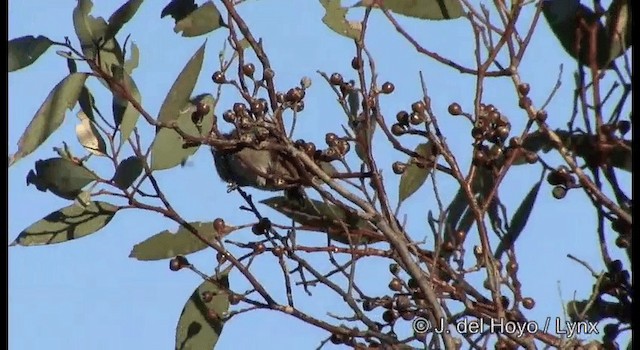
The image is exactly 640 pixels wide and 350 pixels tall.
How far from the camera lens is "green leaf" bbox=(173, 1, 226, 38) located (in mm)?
1866

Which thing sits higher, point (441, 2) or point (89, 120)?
point (441, 2)

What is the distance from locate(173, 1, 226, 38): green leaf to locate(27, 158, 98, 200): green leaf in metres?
0.30

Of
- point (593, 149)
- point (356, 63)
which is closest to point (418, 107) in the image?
point (356, 63)

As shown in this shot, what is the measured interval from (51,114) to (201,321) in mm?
404

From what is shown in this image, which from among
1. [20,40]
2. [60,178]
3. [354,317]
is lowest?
[354,317]

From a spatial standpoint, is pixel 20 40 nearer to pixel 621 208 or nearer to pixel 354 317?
pixel 354 317

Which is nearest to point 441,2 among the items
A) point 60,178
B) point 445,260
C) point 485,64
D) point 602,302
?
point 485,64

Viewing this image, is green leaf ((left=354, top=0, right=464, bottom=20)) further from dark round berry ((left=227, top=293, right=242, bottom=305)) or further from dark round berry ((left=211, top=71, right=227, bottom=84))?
dark round berry ((left=227, top=293, right=242, bottom=305))

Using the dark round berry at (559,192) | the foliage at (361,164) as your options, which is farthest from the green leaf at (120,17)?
the dark round berry at (559,192)

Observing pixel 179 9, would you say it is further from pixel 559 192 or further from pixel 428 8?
pixel 559 192

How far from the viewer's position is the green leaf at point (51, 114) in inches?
66.9

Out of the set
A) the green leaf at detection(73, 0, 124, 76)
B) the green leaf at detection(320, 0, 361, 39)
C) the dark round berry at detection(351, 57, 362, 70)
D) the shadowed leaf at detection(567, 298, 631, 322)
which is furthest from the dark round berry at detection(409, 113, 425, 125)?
the green leaf at detection(73, 0, 124, 76)
